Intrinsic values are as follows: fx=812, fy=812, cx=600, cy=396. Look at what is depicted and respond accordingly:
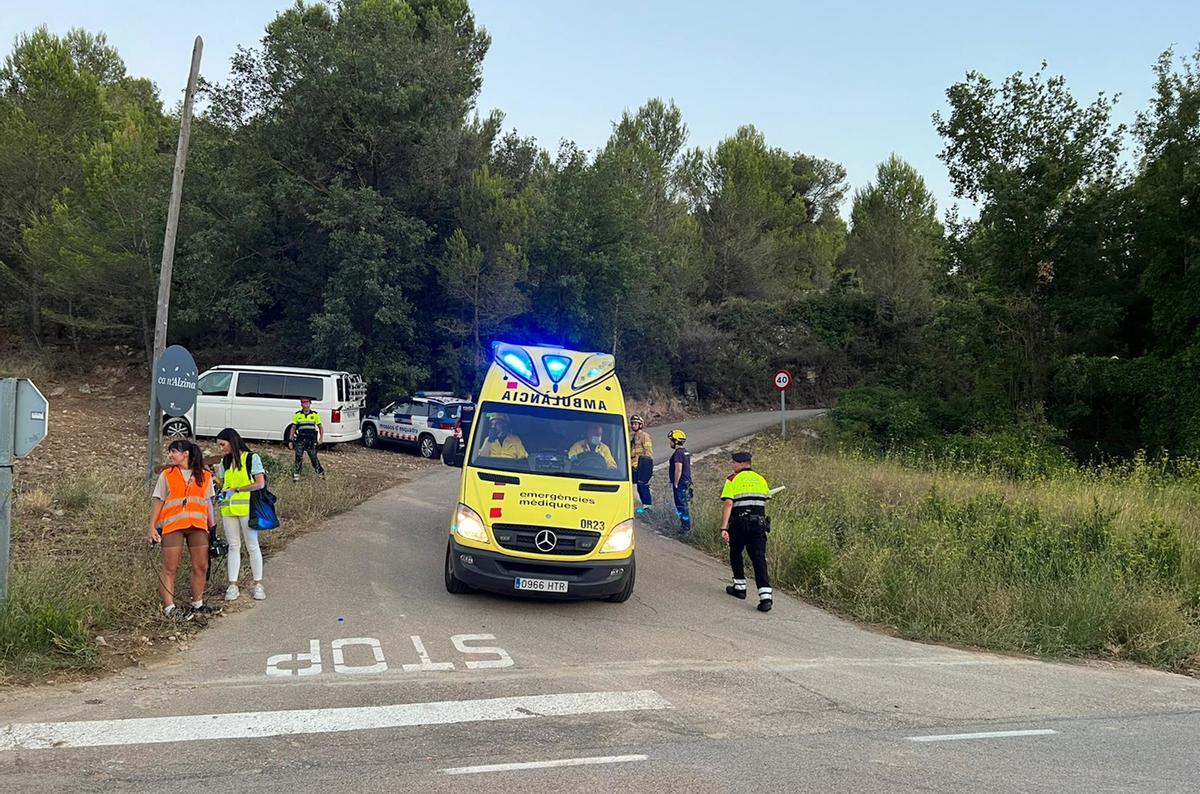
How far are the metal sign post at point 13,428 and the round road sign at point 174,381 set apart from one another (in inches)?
155

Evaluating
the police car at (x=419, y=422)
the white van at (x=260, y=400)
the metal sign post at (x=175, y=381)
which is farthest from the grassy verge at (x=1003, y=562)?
the white van at (x=260, y=400)

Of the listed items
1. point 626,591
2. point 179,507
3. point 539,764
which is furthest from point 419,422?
point 539,764

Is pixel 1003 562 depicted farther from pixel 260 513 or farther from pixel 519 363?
pixel 260 513

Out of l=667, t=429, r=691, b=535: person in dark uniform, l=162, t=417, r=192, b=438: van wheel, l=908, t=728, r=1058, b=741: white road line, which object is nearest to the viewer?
l=908, t=728, r=1058, b=741: white road line

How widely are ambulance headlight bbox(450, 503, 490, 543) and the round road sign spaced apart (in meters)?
4.91

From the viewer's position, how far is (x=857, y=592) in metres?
9.26

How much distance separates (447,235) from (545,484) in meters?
21.0

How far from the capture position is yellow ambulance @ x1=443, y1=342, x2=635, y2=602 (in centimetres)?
776

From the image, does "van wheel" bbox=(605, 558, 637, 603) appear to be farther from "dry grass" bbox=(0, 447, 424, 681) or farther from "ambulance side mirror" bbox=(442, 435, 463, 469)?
"dry grass" bbox=(0, 447, 424, 681)

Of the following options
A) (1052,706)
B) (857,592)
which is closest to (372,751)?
(1052,706)

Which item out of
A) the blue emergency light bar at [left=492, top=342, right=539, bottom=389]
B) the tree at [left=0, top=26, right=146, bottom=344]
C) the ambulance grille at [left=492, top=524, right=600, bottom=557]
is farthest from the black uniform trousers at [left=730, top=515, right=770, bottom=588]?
the tree at [left=0, top=26, right=146, bottom=344]

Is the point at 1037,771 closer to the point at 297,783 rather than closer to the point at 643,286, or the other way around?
the point at 297,783

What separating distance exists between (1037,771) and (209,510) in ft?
22.3

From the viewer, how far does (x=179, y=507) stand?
7176mm
